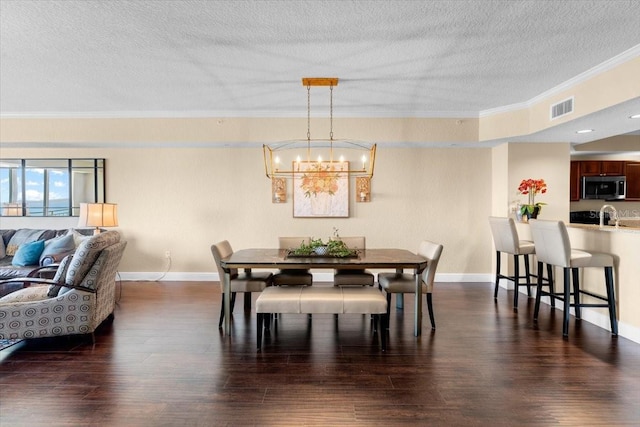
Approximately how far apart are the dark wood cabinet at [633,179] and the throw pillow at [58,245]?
926 cm

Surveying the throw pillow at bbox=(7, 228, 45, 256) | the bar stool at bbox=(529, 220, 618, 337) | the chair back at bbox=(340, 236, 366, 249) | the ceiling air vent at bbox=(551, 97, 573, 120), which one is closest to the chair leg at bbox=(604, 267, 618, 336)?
the bar stool at bbox=(529, 220, 618, 337)

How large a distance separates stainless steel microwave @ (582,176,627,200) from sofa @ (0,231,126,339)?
7.62m

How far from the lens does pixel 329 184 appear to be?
14.1 ft

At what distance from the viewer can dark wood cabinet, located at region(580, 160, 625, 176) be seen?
22.4 feet

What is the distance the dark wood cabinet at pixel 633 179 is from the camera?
6.87 metres

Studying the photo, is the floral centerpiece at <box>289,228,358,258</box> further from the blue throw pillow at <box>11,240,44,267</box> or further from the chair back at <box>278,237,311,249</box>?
the blue throw pillow at <box>11,240,44,267</box>

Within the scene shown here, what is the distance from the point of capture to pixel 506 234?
4.69 m

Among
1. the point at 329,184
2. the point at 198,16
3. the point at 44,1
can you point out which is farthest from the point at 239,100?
the point at 44,1

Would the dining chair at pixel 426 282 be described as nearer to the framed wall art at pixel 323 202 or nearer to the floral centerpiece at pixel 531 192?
the floral centerpiece at pixel 531 192

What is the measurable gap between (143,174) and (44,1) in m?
3.69

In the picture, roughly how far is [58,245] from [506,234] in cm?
588

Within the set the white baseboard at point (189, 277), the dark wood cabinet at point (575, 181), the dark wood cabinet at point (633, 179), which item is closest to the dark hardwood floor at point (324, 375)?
the white baseboard at point (189, 277)

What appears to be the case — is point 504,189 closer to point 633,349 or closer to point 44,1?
point 633,349

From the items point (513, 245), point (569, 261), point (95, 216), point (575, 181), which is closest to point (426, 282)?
point (569, 261)
